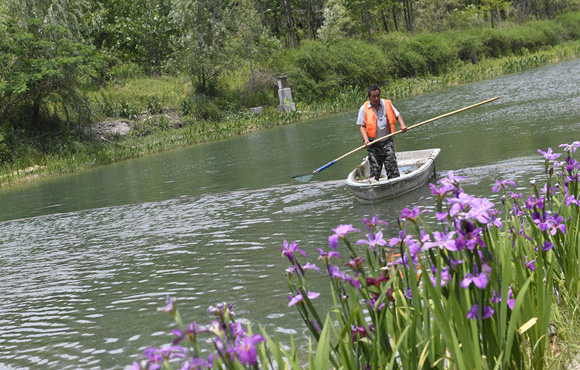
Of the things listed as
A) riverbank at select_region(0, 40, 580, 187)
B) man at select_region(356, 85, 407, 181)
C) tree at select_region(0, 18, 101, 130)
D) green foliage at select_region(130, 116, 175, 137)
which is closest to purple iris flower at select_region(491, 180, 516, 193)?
man at select_region(356, 85, 407, 181)

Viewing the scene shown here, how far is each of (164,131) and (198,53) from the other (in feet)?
26.6

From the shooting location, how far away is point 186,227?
12.3 metres

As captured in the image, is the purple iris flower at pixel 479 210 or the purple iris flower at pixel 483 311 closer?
the purple iris flower at pixel 479 210

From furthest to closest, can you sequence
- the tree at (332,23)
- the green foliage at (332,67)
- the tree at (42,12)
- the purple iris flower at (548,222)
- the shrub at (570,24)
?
1. the shrub at (570,24)
2. the tree at (332,23)
3. the green foliage at (332,67)
4. the tree at (42,12)
5. the purple iris flower at (548,222)

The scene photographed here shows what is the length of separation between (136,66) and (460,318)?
50.2 m

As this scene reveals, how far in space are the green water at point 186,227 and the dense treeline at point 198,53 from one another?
11.2 m

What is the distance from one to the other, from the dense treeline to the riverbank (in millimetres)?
1505

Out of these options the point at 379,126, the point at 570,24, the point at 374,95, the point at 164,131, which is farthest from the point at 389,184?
the point at 570,24

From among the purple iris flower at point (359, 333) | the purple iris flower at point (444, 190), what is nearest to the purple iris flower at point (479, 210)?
the purple iris flower at point (444, 190)

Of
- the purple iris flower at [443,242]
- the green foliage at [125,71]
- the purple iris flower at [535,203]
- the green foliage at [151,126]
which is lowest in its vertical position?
the green foliage at [151,126]

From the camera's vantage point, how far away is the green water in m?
6.78

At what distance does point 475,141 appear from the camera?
19.0 metres

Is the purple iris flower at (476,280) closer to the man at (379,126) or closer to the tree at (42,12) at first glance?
the man at (379,126)

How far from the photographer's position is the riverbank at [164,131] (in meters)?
30.9
